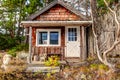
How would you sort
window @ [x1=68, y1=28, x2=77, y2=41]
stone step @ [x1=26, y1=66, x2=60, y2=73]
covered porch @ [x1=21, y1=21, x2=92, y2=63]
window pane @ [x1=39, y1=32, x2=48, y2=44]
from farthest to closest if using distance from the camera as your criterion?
window @ [x1=68, y1=28, x2=77, y2=41]
window pane @ [x1=39, y1=32, x2=48, y2=44]
covered porch @ [x1=21, y1=21, x2=92, y2=63]
stone step @ [x1=26, y1=66, x2=60, y2=73]

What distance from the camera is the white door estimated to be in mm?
18375

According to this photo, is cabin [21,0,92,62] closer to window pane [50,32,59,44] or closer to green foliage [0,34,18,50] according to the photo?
window pane [50,32,59,44]

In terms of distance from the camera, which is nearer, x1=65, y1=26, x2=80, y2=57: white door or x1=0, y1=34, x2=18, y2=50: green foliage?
x1=65, y1=26, x2=80, y2=57: white door

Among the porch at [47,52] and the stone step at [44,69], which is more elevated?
the porch at [47,52]

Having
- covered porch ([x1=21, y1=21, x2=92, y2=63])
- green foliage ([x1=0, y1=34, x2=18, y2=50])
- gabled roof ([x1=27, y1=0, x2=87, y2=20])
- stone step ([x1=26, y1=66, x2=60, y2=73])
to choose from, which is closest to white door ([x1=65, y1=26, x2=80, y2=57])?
covered porch ([x1=21, y1=21, x2=92, y2=63])

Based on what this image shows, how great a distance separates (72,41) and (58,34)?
3.39 ft

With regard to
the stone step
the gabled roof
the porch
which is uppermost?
Result: the gabled roof

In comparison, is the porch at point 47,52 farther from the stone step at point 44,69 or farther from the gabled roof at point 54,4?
the stone step at point 44,69

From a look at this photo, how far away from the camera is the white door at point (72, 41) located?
18375 millimetres

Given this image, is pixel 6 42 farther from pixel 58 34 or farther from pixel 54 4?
pixel 54 4

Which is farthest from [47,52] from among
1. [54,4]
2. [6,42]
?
[6,42]

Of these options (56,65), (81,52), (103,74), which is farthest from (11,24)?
(103,74)

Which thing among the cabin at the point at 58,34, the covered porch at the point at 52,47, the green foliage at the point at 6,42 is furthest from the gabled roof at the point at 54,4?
the green foliage at the point at 6,42

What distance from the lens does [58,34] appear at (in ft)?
61.2
